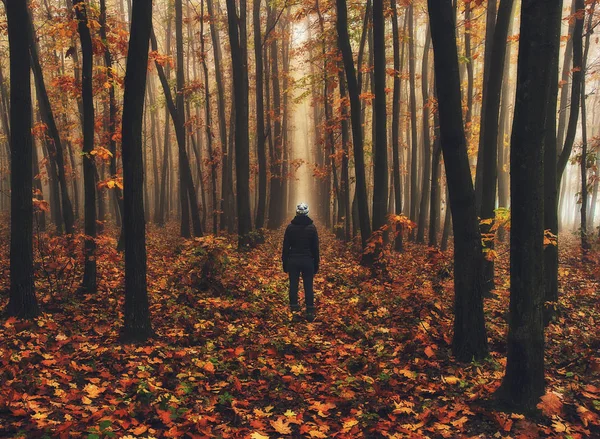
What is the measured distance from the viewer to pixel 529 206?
405 centimetres

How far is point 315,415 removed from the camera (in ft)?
14.5

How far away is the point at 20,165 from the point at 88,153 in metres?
1.42

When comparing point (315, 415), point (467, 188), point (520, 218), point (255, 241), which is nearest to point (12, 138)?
point (315, 415)

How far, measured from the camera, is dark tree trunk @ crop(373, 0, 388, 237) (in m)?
9.89

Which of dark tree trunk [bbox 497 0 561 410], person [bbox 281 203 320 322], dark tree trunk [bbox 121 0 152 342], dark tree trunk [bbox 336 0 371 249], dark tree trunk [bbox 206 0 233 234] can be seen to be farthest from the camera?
dark tree trunk [bbox 206 0 233 234]

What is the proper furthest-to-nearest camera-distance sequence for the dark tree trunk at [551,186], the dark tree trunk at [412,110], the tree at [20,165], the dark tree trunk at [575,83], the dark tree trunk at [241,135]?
the dark tree trunk at [412,110]
the dark tree trunk at [241,135]
the dark tree trunk at [575,83]
the dark tree trunk at [551,186]
the tree at [20,165]

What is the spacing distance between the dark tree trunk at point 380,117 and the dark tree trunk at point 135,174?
6.06 metres

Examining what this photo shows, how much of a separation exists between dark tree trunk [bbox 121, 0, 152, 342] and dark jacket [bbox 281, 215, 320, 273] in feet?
8.87

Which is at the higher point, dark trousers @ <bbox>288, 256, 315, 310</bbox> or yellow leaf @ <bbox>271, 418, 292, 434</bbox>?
dark trousers @ <bbox>288, 256, 315, 310</bbox>

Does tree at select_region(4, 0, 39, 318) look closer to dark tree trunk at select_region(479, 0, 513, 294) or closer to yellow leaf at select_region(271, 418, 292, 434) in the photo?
yellow leaf at select_region(271, 418, 292, 434)

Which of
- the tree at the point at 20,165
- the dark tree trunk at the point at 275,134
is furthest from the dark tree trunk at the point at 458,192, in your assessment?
the dark tree trunk at the point at 275,134

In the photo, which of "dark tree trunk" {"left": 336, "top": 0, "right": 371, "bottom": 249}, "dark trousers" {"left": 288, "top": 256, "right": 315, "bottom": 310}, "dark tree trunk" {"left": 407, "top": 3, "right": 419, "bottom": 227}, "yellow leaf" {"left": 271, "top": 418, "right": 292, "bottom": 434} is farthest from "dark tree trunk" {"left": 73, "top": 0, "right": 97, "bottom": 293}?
"dark tree trunk" {"left": 407, "top": 3, "right": 419, "bottom": 227}

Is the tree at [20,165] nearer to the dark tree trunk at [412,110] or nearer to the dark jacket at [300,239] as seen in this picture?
the dark jacket at [300,239]

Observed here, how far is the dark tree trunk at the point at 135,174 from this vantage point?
18.7 feet
